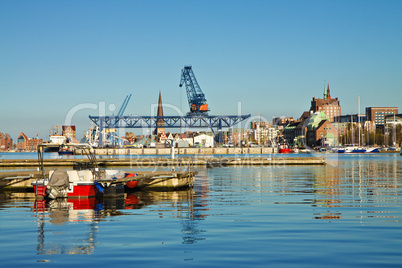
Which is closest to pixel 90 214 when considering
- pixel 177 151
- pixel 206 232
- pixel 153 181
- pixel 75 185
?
pixel 75 185

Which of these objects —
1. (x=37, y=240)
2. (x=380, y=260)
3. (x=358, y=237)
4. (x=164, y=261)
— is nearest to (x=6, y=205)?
(x=37, y=240)

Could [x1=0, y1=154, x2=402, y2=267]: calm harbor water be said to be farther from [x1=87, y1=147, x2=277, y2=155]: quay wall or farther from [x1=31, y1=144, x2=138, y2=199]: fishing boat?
[x1=87, y1=147, x2=277, y2=155]: quay wall

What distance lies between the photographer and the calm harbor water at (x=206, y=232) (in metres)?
12.8

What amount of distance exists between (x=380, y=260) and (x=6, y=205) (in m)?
20.1

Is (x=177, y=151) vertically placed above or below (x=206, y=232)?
above

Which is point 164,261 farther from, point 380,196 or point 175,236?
point 380,196

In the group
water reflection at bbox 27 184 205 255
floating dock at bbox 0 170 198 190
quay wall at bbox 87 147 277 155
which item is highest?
quay wall at bbox 87 147 277 155

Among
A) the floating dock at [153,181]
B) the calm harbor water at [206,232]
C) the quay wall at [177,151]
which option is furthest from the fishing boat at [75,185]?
the quay wall at [177,151]

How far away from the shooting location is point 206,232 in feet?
54.6

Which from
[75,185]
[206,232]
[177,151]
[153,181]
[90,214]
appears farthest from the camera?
[177,151]

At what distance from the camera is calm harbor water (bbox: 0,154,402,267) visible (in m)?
12.8

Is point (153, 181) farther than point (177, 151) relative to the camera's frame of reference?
No

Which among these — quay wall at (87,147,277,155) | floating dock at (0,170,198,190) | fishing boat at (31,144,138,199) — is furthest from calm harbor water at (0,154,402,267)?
quay wall at (87,147,277,155)

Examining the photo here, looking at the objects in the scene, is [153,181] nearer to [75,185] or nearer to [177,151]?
[75,185]
